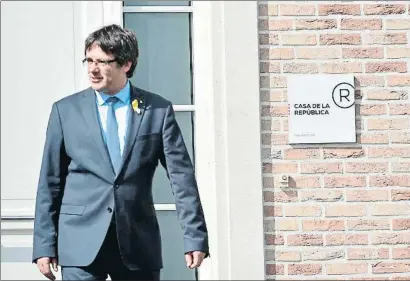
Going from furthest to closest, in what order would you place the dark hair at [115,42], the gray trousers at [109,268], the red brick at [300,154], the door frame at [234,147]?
the red brick at [300,154] < the door frame at [234,147] < the dark hair at [115,42] < the gray trousers at [109,268]

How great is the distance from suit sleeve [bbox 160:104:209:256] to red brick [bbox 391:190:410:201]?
147 centimetres

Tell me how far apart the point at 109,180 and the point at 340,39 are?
1.74 metres

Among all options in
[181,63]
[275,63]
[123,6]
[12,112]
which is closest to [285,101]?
[275,63]

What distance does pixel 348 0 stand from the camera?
535 cm

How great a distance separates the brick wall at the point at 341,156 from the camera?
523 cm

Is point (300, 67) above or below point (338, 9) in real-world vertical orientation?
below

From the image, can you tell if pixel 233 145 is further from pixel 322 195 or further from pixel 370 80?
pixel 370 80

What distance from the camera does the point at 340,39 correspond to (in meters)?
5.33

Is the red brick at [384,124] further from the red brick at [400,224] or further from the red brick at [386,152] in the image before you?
the red brick at [400,224]

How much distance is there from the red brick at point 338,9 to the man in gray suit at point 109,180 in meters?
1.42

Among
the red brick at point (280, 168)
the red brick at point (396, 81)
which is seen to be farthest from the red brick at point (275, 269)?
the red brick at point (396, 81)

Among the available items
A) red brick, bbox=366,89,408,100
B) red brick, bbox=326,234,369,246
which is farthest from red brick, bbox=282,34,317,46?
red brick, bbox=326,234,369,246

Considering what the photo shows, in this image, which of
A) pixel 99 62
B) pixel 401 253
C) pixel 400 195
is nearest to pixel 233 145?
pixel 400 195

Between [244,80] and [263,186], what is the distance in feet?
1.67
